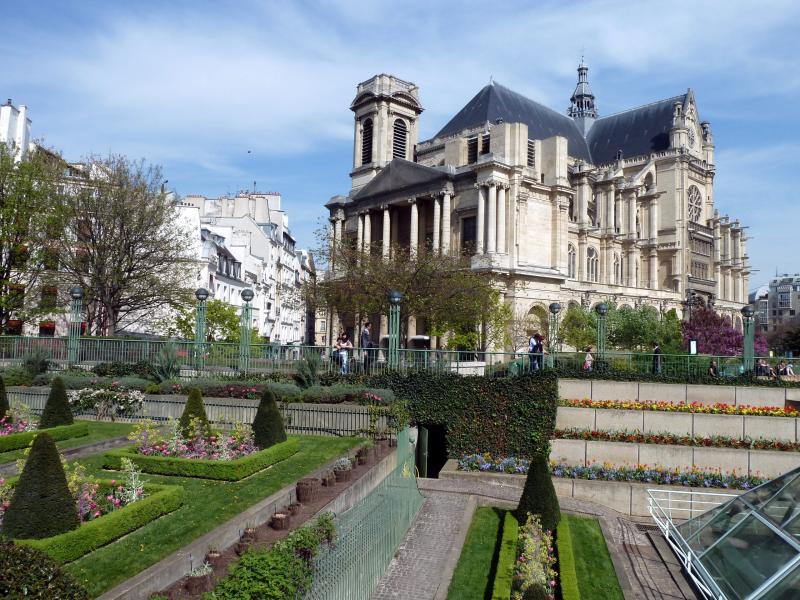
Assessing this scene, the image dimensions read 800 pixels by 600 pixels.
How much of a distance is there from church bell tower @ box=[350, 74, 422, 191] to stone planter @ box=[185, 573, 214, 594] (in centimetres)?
4843

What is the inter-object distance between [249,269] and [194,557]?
53.2 meters

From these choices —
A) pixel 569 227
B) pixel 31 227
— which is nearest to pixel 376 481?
pixel 31 227

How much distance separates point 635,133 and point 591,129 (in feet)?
16.7

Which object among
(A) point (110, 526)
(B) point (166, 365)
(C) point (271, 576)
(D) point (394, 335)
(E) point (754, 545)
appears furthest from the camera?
(D) point (394, 335)

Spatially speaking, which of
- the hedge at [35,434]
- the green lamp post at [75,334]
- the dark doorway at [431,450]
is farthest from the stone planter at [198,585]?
the green lamp post at [75,334]

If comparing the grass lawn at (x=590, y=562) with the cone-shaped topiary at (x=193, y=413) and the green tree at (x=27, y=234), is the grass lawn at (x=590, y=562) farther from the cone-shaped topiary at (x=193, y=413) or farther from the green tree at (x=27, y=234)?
the green tree at (x=27, y=234)

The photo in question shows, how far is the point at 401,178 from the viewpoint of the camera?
49.4 metres

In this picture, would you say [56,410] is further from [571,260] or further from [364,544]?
[571,260]

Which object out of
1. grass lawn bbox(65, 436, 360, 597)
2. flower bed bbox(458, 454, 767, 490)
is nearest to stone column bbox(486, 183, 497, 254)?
flower bed bbox(458, 454, 767, 490)

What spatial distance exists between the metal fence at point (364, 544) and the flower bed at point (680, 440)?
7.28 m

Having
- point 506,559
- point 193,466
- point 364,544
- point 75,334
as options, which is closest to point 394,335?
point 193,466

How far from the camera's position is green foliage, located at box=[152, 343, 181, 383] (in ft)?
72.0

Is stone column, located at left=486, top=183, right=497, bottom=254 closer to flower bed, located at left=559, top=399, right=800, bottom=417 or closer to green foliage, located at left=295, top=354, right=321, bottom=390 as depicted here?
flower bed, located at left=559, top=399, right=800, bottom=417

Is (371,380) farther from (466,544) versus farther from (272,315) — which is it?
(272,315)
